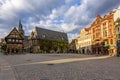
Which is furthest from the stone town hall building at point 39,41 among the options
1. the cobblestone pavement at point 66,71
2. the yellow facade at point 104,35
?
the cobblestone pavement at point 66,71

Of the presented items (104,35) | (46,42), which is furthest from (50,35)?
(104,35)

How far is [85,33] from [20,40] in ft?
112

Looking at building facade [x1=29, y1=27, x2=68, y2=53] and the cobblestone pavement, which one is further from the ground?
building facade [x1=29, y1=27, x2=68, y2=53]

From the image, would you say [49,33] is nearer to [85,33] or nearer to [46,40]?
[46,40]

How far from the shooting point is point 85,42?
3137 inches

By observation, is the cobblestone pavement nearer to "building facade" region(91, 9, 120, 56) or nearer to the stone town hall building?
"building facade" region(91, 9, 120, 56)

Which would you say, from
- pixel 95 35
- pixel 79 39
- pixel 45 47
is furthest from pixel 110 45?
pixel 45 47

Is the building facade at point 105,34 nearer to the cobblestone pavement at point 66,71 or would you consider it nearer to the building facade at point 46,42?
the building facade at point 46,42

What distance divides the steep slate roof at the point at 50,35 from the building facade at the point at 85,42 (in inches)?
583

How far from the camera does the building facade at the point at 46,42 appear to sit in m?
87.1

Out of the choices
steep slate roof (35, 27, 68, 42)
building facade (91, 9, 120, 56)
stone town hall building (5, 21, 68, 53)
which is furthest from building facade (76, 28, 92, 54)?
steep slate roof (35, 27, 68, 42)

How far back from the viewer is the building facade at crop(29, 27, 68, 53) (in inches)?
3430

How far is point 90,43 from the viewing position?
7312cm

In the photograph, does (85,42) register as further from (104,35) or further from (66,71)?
(66,71)
